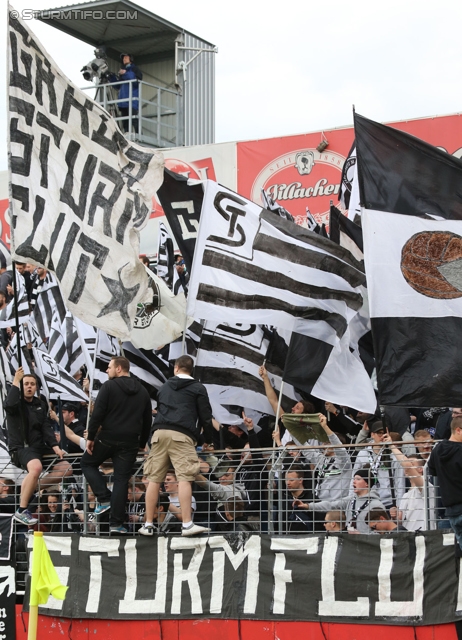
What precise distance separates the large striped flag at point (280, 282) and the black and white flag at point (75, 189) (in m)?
0.77

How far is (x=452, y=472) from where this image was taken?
9680 mm

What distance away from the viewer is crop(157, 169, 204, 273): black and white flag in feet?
43.2

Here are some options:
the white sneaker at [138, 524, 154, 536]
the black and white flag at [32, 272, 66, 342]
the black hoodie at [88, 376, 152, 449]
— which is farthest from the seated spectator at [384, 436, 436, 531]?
the black and white flag at [32, 272, 66, 342]

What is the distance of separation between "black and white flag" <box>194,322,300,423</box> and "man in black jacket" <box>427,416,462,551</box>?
10.7 feet

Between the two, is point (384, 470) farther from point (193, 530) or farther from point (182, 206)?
point (182, 206)

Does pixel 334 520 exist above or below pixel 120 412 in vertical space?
below

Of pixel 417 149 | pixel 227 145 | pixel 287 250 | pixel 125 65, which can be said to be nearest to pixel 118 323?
pixel 287 250

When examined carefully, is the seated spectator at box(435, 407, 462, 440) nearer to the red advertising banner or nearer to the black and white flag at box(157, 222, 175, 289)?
the black and white flag at box(157, 222, 175, 289)

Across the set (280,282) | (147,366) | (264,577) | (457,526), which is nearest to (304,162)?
(147,366)

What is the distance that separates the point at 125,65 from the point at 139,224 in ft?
47.0

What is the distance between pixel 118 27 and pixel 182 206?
1542cm

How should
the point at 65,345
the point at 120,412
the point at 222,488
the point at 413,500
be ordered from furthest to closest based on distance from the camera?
the point at 65,345
the point at 120,412
the point at 222,488
the point at 413,500

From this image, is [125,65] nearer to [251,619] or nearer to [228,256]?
[228,256]

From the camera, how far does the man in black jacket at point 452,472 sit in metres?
9.66
